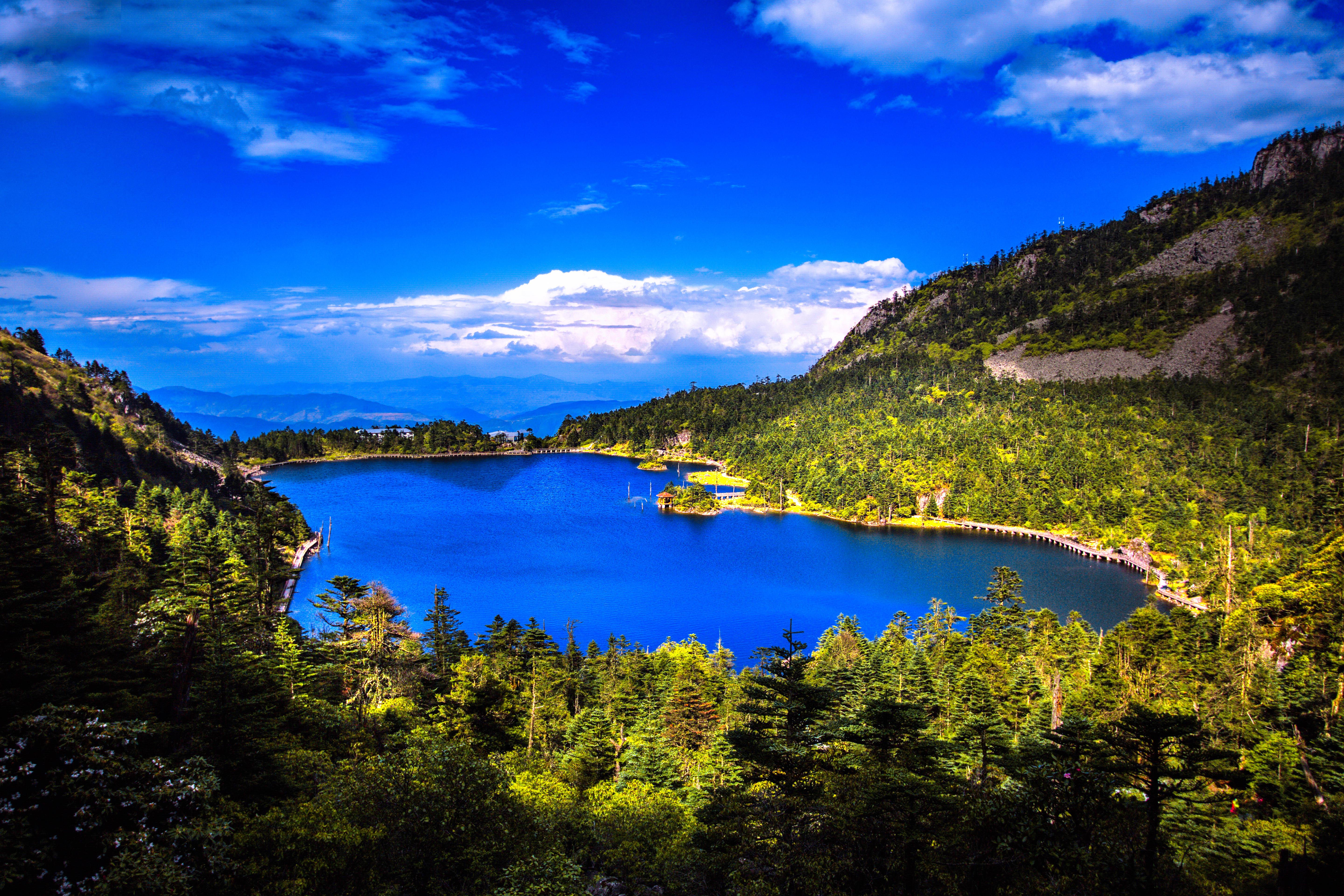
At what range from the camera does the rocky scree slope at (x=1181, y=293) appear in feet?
395

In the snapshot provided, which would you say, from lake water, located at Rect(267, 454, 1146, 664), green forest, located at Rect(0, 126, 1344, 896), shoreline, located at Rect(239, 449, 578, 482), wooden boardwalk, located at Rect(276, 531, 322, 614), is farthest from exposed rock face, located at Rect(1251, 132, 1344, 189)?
wooden boardwalk, located at Rect(276, 531, 322, 614)

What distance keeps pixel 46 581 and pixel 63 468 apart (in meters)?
46.6

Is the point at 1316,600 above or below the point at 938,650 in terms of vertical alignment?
above

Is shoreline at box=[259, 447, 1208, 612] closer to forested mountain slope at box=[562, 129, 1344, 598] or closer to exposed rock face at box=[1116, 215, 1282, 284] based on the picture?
forested mountain slope at box=[562, 129, 1344, 598]

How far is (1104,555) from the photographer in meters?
81.8

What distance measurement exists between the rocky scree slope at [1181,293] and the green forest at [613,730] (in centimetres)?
5734

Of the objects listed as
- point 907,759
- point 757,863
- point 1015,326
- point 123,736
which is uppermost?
point 1015,326

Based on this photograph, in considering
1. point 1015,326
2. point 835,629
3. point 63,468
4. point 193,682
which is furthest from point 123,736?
point 1015,326

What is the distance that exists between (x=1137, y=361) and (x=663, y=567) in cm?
11012

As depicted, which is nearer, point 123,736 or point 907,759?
point 123,736

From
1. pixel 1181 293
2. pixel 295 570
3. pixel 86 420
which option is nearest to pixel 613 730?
pixel 295 570

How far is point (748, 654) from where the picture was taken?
5319 centimetres

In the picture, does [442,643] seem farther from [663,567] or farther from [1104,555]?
[1104,555]

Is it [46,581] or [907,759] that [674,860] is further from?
[46,581]
